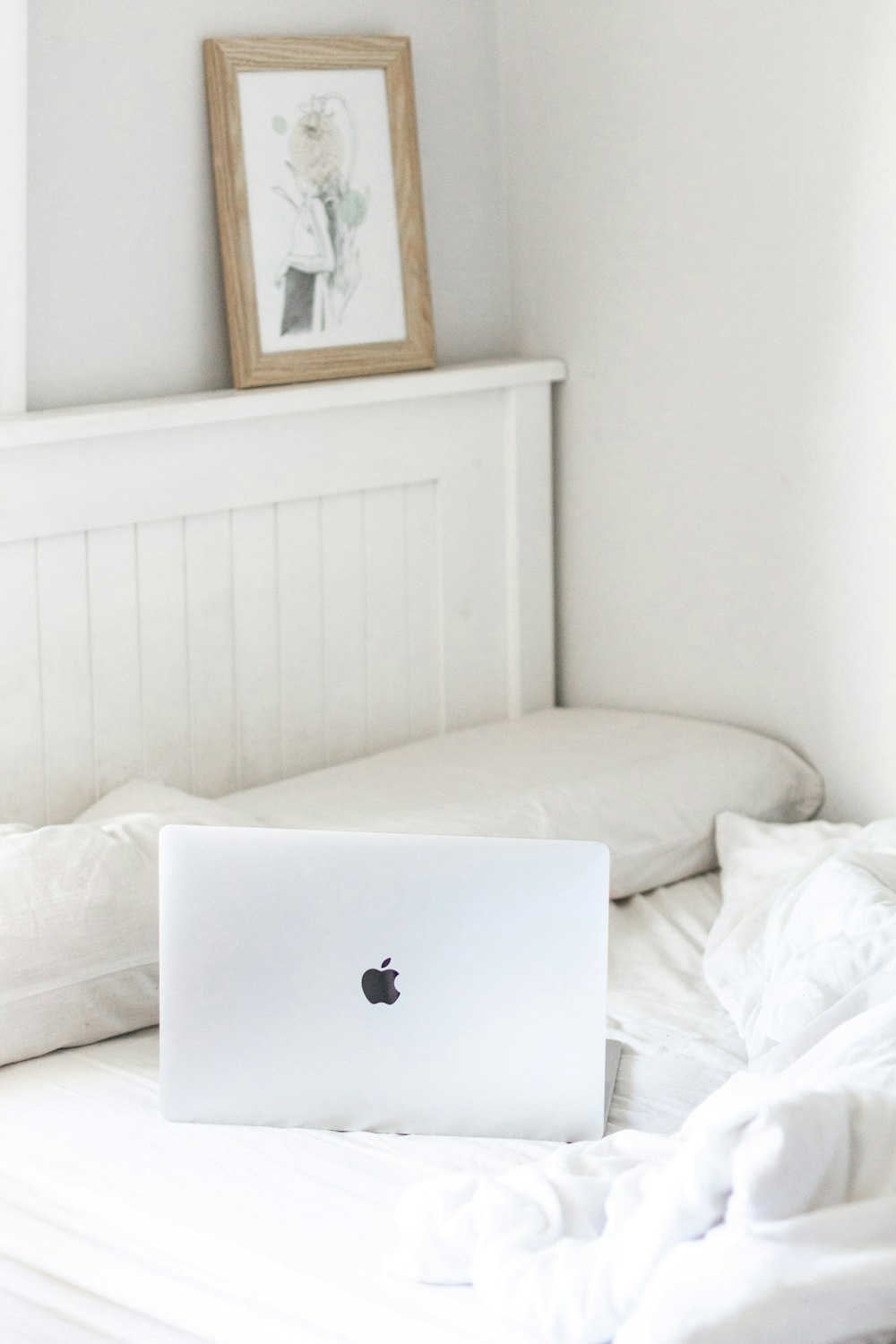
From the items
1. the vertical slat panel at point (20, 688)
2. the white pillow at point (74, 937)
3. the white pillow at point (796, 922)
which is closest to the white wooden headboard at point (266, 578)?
the vertical slat panel at point (20, 688)

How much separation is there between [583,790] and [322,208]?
2.92 feet

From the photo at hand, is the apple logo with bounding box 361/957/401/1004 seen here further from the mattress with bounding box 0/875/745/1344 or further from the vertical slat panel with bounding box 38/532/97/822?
the vertical slat panel with bounding box 38/532/97/822

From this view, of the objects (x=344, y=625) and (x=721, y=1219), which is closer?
(x=721, y=1219)

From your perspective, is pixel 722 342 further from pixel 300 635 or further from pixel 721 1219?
pixel 721 1219

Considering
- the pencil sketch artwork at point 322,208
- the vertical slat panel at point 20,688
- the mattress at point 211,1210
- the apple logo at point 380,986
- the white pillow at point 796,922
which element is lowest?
the mattress at point 211,1210

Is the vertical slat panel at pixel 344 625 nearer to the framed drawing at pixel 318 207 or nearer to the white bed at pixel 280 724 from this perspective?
the white bed at pixel 280 724

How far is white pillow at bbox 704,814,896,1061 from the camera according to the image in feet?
5.20

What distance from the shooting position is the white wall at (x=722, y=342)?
221 centimetres

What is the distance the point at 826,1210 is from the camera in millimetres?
1028

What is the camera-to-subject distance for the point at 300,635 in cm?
232

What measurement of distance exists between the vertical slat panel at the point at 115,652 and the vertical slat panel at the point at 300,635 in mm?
243

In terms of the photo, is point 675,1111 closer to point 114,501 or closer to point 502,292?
point 114,501

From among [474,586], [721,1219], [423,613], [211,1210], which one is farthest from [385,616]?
[721,1219]

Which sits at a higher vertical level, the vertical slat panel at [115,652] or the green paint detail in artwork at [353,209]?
the green paint detail in artwork at [353,209]
